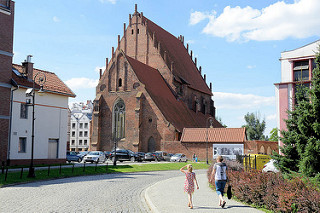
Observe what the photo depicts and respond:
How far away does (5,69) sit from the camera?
2722 cm

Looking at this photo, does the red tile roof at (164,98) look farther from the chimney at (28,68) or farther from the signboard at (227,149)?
the chimney at (28,68)

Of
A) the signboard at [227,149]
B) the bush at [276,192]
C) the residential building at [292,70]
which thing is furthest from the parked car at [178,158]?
the bush at [276,192]

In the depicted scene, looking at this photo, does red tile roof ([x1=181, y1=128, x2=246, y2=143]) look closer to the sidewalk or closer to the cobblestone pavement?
the sidewalk

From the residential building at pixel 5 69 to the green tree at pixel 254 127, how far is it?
195 ft

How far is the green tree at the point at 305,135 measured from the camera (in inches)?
476

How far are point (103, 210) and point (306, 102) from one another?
828 centimetres

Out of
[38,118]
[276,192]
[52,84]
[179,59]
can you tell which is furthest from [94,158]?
[179,59]

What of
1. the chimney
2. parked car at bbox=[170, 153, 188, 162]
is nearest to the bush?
the chimney

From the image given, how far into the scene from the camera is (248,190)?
1210 cm

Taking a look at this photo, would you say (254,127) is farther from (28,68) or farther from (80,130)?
(28,68)

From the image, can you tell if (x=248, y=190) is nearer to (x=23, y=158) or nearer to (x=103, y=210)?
(x=103, y=210)

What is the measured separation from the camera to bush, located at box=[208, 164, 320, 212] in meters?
8.81

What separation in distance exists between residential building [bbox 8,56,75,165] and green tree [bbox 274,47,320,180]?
19.4m

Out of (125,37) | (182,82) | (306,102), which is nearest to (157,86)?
(182,82)
